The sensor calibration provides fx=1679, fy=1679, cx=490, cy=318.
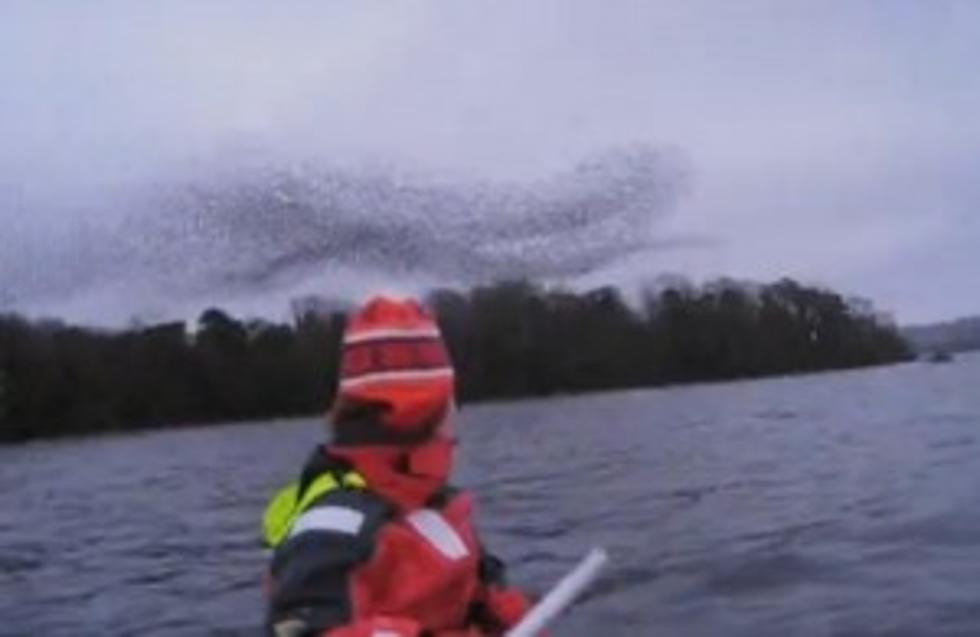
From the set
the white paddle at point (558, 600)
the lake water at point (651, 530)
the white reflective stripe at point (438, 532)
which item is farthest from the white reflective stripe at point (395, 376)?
the lake water at point (651, 530)

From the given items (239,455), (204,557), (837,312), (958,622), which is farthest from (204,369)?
(958,622)

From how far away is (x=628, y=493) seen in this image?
25594 mm

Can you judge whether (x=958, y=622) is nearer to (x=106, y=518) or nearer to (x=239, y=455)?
(x=106, y=518)

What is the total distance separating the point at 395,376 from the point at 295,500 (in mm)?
369

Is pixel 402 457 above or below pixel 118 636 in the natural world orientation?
above

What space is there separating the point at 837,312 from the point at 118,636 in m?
76.3

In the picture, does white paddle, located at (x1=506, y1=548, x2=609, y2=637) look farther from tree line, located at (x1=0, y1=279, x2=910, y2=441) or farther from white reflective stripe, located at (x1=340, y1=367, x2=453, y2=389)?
tree line, located at (x1=0, y1=279, x2=910, y2=441)

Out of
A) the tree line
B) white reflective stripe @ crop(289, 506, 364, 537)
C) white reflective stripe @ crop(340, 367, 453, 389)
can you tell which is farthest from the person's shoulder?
the tree line

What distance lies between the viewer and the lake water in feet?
47.2

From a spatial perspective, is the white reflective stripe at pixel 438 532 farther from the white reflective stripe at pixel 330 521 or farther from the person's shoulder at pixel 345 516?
the white reflective stripe at pixel 330 521

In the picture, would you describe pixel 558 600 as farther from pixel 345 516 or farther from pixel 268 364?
pixel 268 364

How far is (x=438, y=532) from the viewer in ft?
12.5

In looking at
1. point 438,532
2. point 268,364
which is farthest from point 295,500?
point 268,364

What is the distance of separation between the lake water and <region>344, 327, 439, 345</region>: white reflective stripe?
954 centimetres
